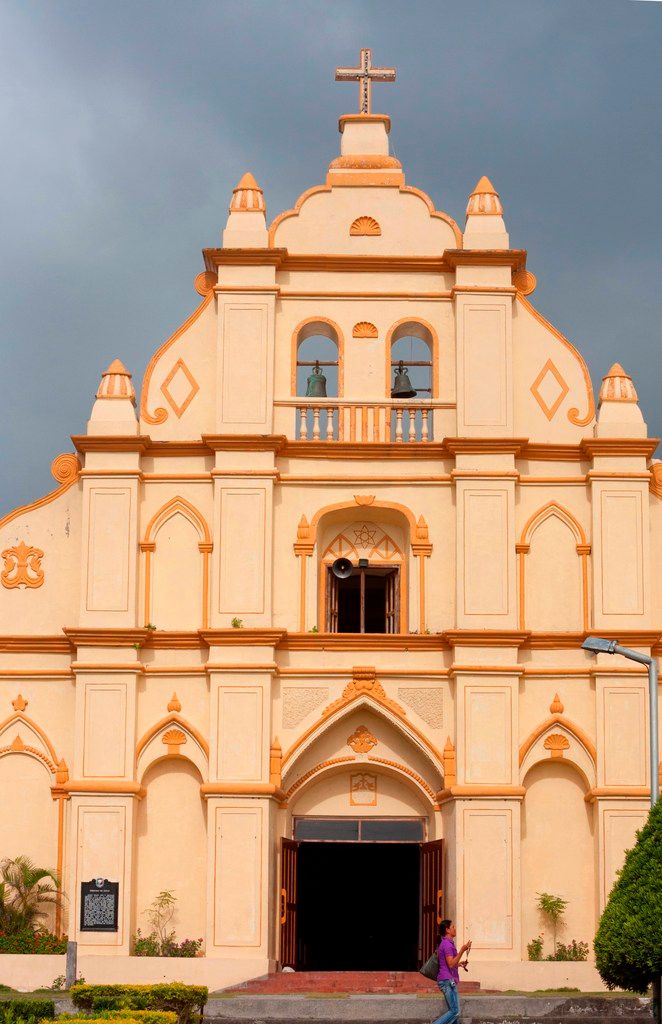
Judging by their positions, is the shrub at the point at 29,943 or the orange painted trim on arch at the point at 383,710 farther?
the orange painted trim on arch at the point at 383,710

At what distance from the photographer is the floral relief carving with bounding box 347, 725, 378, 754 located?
1264 inches

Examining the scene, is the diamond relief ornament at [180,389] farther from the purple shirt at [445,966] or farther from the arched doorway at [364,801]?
the purple shirt at [445,966]

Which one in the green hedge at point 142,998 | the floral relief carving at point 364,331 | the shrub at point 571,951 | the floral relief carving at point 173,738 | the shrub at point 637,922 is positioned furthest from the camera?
the floral relief carving at point 364,331

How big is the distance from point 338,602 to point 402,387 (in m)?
4.02

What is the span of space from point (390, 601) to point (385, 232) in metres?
6.60

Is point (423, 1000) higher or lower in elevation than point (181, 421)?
lower

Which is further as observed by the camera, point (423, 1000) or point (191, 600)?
point (191, 600)

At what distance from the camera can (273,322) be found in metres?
33.0

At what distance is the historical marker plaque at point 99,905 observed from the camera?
3061cm

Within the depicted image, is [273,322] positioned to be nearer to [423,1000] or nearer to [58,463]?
[58,463]

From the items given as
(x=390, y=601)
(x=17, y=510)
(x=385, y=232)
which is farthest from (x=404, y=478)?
(x=17, y=510)

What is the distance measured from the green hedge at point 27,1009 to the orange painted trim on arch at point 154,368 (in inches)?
460

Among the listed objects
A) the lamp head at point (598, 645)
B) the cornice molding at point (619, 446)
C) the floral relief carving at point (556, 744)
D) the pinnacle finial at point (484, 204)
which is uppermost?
the pinnacle finial at point (484, 204)

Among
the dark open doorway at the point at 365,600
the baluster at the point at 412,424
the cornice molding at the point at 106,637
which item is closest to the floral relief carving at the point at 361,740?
the dark open doorway at the point at 365,600
